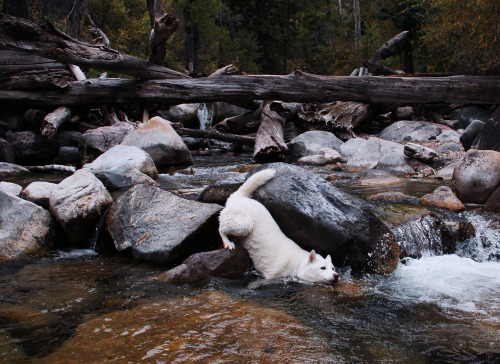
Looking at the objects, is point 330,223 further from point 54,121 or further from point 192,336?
point 54,121

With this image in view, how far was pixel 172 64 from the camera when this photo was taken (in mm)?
22438

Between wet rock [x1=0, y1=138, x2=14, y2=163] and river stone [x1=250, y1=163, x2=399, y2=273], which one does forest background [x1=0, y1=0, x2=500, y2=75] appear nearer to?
wet rock [x1=0, y1=138, x2=14, y2=163]

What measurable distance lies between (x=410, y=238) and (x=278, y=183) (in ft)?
5.93

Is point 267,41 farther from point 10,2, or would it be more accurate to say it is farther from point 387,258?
point 387,258

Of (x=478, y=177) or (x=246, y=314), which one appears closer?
(x=246, y=314)

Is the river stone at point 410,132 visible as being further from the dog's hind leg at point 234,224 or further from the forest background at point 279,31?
the dog's hind leg at point 234,224

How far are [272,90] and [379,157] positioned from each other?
370 centimetres

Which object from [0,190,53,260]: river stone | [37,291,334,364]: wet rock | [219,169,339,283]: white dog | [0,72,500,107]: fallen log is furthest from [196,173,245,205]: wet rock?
[0,72,500,107]: fallen log

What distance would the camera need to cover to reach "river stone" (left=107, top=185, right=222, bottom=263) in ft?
15.4

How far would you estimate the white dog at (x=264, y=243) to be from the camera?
4359 mm

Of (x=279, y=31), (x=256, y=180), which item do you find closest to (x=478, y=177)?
Answer: (x=256, y=180)

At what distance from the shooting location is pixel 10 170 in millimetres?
8266

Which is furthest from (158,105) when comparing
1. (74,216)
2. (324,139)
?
(74,216)

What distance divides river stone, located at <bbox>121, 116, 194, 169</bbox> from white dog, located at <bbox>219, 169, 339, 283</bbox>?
4.93m
